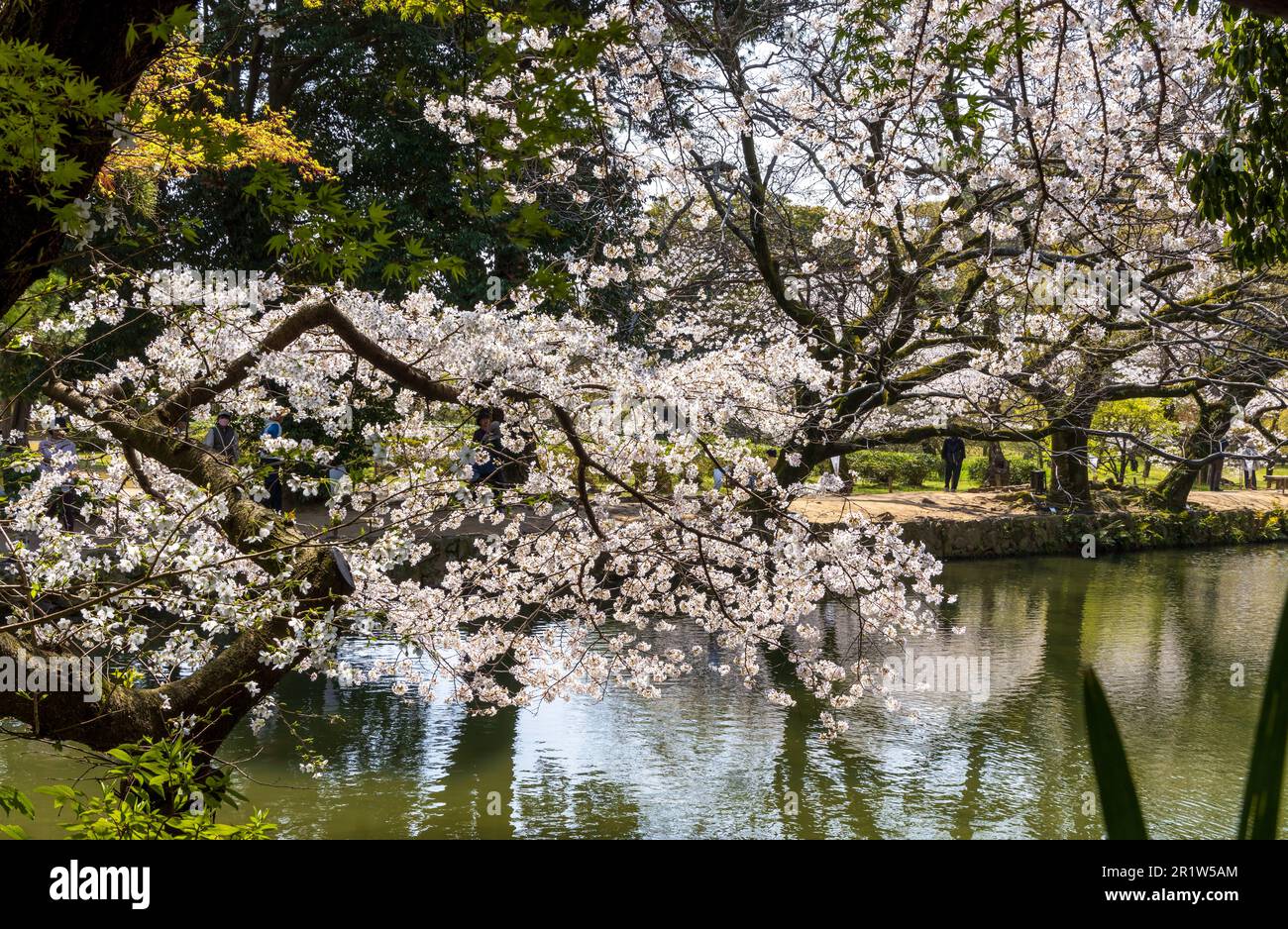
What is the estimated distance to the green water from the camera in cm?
540

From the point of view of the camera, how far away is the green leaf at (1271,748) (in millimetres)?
460

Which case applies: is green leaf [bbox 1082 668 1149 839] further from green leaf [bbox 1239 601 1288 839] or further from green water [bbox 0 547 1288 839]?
green water [bbox 0 547 1288 839]

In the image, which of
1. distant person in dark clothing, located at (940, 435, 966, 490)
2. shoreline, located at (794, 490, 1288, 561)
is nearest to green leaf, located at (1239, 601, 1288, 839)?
shoreline, located at (794, 490, 1288, 561)

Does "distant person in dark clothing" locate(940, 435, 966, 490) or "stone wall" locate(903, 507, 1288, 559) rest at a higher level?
"distant person in dark clothing" locate(940, 435, 966, 490)

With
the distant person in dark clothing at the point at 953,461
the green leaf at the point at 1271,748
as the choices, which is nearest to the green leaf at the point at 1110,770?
the green leaf at the point at 1271,748

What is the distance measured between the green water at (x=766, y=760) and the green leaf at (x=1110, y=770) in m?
4.95

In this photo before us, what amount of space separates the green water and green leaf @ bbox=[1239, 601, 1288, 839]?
16.4 ft

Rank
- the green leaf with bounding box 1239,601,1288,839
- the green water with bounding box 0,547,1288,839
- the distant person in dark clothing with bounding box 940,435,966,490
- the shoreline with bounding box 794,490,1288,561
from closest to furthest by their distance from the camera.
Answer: the green leaf with bounding box 1239,601,1288,839, the green water with bounding box 0,547,1288,839, the shoreline with bounding box 794,490,1288,561, the distant person in dark clothing with bounding box 940,435,966,490

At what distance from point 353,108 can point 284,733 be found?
28.2 feet

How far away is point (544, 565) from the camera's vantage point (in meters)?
5.32

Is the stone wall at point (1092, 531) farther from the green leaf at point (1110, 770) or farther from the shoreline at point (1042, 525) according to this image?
the green leaf at point (1110, 770)

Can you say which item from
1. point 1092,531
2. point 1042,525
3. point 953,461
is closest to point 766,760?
point 1042,525

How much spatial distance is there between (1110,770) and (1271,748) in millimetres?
79
